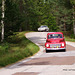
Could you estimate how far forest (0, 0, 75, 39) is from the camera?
3269 cm

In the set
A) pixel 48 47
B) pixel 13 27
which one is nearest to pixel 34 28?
pixel 13 27

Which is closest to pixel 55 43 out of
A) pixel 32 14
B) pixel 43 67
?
pixel 43 67

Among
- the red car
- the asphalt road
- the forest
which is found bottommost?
the asphalt road

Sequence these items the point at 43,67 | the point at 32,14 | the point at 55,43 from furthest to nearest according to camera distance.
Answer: the point at 32,14 < the point at 55,43 < the point at 43,67

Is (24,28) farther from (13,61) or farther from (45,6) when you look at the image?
(13,61)

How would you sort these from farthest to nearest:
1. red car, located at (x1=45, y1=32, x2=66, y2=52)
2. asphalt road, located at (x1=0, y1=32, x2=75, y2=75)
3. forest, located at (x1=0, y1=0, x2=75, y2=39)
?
1. forest, located at (x1=0, y1=0, x2=75, y2=39)
2. red car, located at (x1=45, y1=32, x2=66, y2=52)
3. asphalt road, located at (x1=0, y1=32, x2=75, y2=75)

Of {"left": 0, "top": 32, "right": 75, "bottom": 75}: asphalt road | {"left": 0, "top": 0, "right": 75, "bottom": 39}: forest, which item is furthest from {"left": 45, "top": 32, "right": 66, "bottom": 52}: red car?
{"left": 0, "top": 0, "right": 75, "bottom": 39}: forest

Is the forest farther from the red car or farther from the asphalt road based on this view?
the asphalt road

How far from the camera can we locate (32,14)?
59062 mm

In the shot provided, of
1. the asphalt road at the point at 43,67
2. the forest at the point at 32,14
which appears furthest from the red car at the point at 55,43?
the forest at the point at 32,14

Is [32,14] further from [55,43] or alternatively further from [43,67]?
[43,67]

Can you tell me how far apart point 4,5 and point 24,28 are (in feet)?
139

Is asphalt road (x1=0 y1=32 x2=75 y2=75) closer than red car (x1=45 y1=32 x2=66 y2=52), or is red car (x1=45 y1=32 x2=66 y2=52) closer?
asphalt road (x1=0 y1=32 x2=75 y2=75)

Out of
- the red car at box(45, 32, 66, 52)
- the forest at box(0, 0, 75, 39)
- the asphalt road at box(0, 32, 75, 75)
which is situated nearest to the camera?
the asphalt road at box(0, 32, 75, 75)
